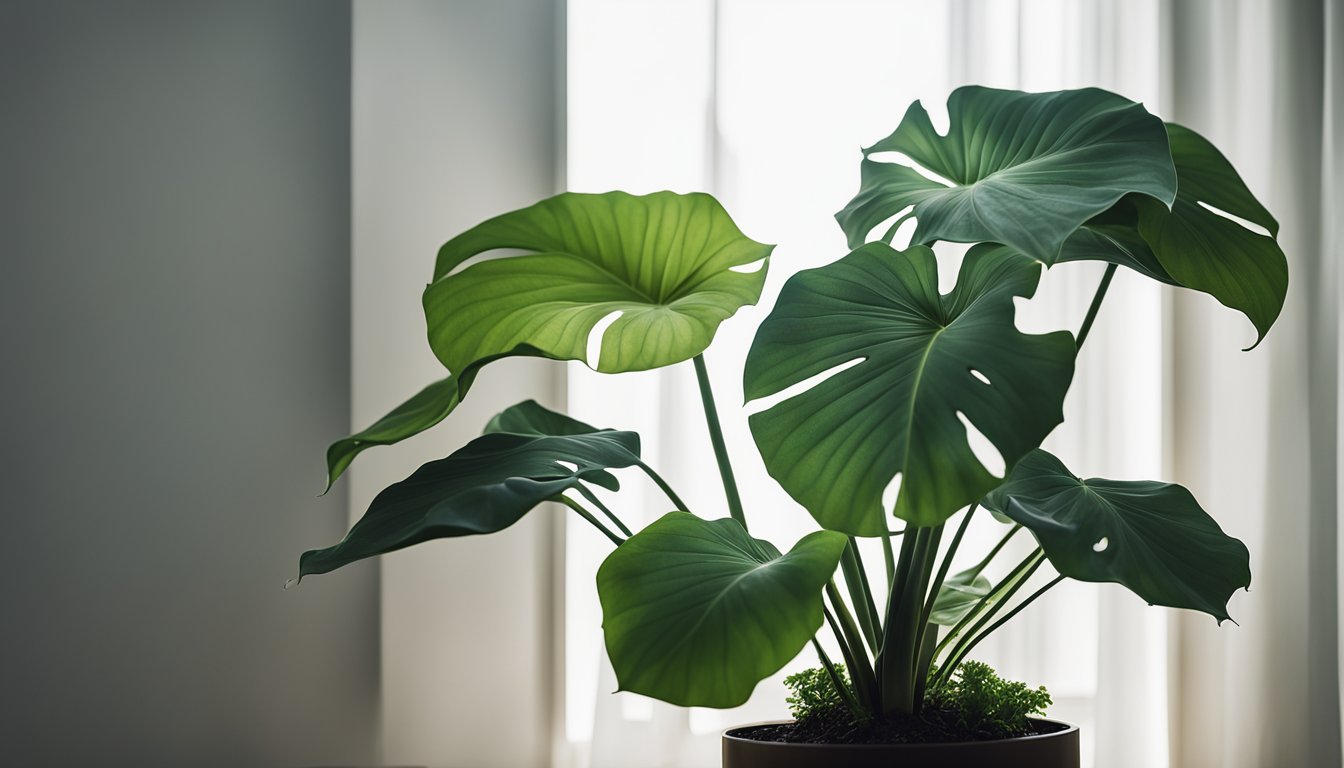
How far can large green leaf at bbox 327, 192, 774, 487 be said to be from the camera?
86cm

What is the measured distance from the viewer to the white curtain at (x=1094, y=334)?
1388mm

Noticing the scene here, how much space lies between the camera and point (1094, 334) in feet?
4.89

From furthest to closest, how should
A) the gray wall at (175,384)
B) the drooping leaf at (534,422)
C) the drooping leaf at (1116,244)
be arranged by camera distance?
the gray wall at (175,384) < the drooping leaf at (534,422) < the drooping leaf at (1116,244)

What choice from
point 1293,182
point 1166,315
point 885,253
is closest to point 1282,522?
point 1166,315

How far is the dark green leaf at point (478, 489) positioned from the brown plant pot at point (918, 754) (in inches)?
9.5

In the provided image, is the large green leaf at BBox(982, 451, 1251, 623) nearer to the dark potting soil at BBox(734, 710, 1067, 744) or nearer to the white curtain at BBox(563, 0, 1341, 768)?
the dark potting soil at BBox(734, 710, 1067, 744)

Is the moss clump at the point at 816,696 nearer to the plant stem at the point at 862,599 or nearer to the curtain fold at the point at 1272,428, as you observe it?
the plant stem at the point at 862,599

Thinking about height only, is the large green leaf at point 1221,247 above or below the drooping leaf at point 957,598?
above

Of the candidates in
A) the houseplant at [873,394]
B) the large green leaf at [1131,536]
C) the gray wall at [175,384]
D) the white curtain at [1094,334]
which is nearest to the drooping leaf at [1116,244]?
the houseplant at [873,394]

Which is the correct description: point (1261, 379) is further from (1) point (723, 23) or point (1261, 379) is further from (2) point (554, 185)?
(2) point (554, 185)

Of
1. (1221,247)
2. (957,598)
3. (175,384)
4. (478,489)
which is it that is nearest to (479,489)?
(478,489)

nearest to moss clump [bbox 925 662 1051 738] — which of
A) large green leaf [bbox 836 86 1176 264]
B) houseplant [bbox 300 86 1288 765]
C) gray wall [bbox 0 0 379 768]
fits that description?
houseplant [bbox 300 86 1288 765]

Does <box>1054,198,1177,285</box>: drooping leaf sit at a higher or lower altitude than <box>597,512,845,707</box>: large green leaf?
higher

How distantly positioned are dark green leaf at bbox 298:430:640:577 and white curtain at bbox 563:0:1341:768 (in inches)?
25.4
